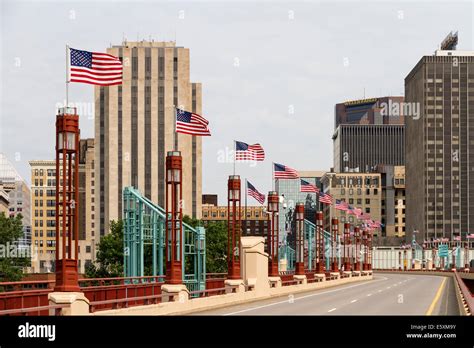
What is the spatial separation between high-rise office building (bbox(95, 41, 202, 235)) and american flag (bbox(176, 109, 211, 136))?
145127mm

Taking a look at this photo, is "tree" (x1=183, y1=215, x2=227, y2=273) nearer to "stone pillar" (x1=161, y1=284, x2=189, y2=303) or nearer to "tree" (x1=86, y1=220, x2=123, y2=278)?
"tree" (x1=86, y1=220, x2=123, y2=278)

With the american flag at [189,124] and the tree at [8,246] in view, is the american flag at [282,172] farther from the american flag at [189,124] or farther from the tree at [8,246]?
the tree at [8,246]

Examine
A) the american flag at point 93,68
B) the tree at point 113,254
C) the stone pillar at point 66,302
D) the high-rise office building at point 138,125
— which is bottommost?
the tree at point 113,254

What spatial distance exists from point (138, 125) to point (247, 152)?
136 meters

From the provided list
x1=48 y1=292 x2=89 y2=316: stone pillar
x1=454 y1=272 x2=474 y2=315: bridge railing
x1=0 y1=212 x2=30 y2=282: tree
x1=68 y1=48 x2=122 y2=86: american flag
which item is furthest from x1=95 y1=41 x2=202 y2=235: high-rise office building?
x1=48 y1=292 x2=89 y2=316: stone pillar

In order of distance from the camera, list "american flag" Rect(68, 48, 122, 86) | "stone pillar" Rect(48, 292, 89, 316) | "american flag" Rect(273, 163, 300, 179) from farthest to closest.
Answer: "american flag" Rect(273, 163, 300, 179) < "american flag" Rect(68, 48, 122, 86) < "stone pillar" Rect(48, 292, 89, 316)

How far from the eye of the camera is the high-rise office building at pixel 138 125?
191 metres

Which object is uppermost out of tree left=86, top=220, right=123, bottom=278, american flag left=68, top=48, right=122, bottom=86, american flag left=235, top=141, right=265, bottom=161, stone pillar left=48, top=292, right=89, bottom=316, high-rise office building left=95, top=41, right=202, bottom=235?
high-rise office building left=95, top=41, right=202, bottom=235

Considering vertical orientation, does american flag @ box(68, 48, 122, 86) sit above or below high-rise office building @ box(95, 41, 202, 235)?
below

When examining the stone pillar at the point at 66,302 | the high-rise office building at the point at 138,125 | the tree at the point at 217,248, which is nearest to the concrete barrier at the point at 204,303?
the stone pillar at the point at 66,302

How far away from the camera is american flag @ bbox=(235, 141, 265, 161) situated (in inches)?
2232

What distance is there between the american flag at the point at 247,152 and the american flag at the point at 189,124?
11260 mm

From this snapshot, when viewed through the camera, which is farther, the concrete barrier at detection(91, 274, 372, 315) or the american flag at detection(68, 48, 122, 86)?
the concrete barrier at detection(91, 274, 372, 315)
